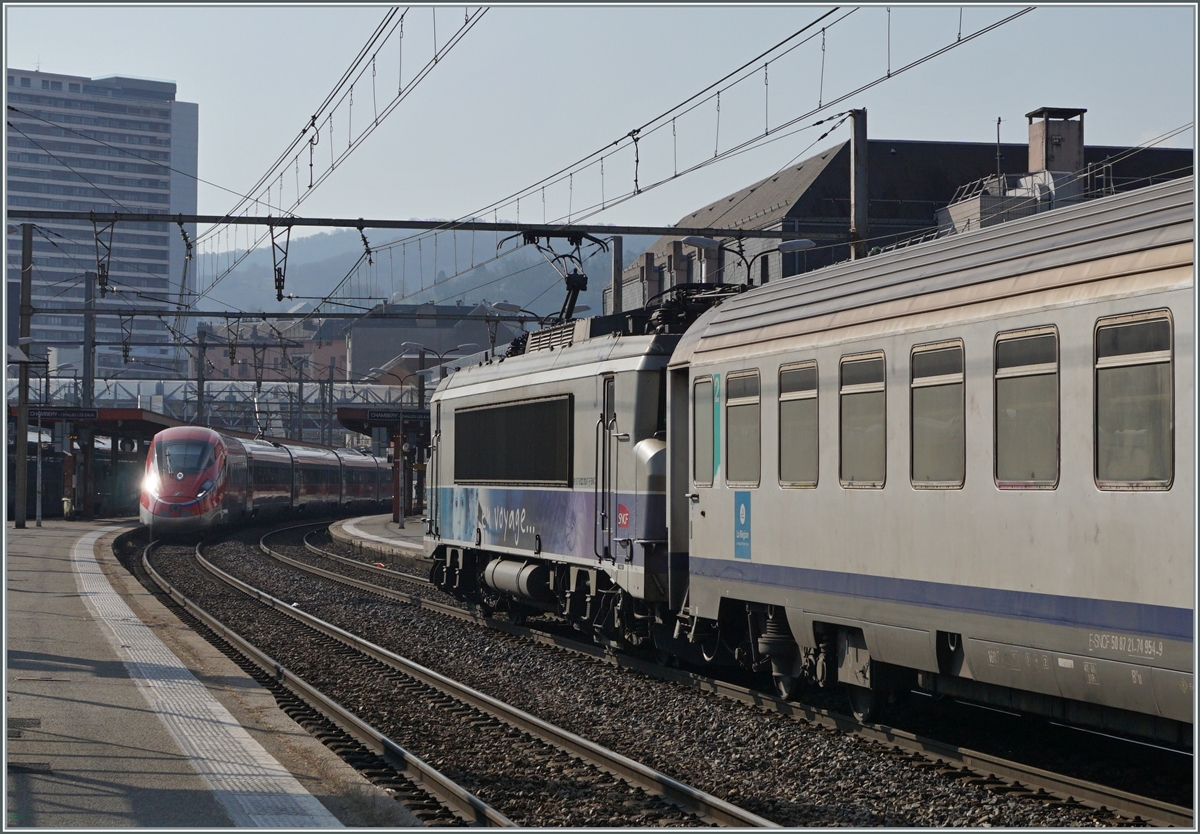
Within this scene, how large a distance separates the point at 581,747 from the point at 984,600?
3.28 meters

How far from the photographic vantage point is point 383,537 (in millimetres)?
39344

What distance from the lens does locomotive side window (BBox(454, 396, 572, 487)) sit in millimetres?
15703

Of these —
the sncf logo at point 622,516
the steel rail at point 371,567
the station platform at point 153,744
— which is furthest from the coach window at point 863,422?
the steel rail at point 371,567

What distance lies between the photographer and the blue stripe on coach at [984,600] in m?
7.42

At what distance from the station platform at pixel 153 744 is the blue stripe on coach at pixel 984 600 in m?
3.70

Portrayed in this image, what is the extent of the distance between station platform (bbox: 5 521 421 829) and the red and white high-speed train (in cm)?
2074

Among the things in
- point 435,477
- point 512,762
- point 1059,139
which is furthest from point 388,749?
point 1059,139

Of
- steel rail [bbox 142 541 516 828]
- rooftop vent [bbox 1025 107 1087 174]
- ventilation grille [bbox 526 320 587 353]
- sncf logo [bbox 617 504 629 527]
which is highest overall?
rooftop vent [bbox 1025 107 1087 174]

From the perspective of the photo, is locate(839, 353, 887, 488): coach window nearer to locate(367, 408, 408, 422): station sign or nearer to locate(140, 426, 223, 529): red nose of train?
locate(140, 426, 223, 529): red nose of train

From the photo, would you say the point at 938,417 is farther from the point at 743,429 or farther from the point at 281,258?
the point at 281,258

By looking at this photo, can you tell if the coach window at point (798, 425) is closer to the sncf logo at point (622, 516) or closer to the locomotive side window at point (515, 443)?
the sncf logo at point (622, 516)

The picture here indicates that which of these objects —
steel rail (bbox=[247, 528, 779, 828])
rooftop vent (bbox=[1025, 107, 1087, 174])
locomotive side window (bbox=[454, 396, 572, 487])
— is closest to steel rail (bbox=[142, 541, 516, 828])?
steel rail (bbox=[247, 528, 779, 828])

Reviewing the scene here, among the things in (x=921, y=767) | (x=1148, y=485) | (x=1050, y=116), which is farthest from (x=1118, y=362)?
(x=1050, y=116)

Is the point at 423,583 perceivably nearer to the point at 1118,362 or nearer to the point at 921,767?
the point at 921,767
